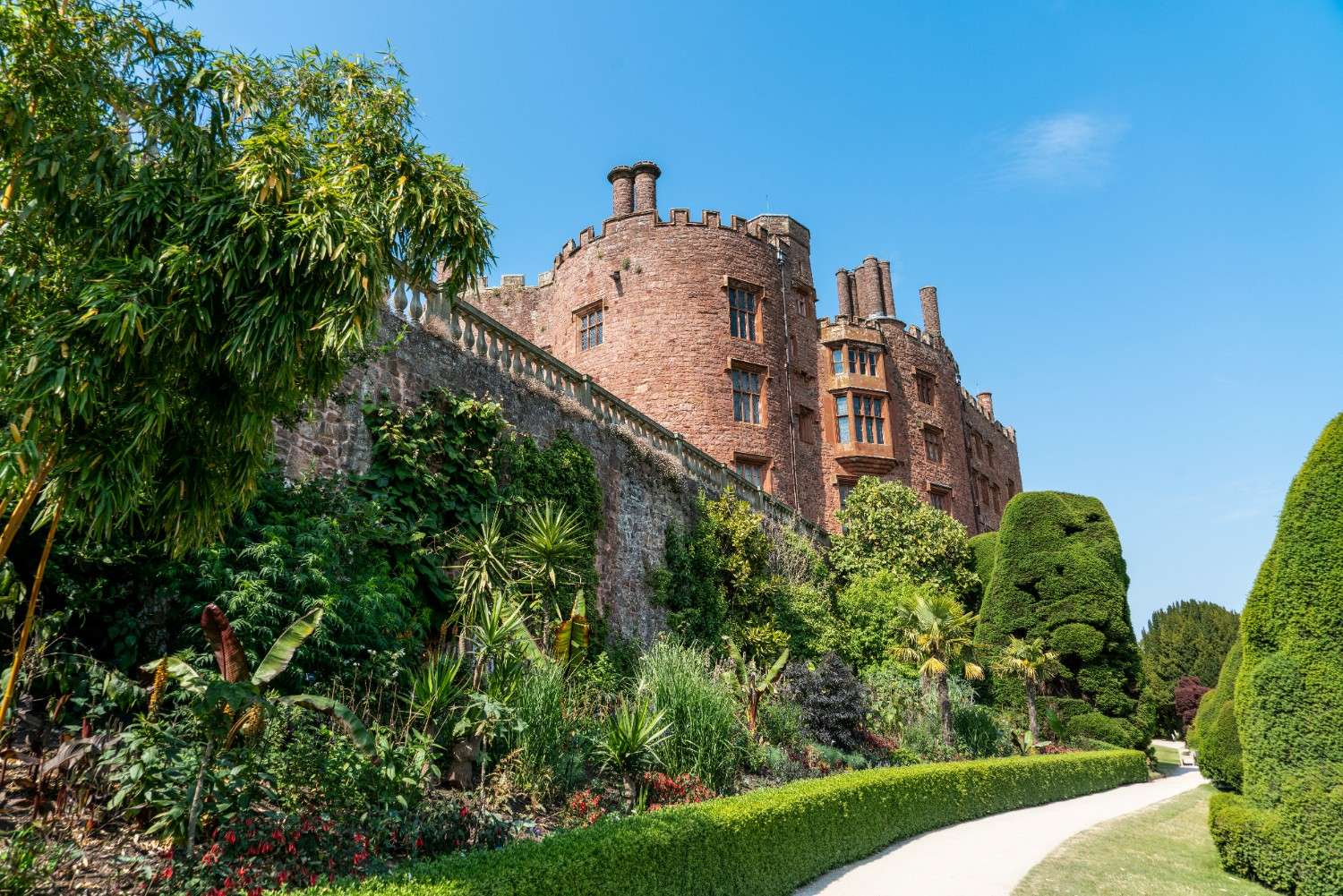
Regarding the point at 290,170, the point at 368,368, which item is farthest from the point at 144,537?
the point at 368,368

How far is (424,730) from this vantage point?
841 cm

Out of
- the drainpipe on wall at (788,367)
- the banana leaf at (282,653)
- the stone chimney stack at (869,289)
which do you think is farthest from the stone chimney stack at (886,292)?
the banana leaf at (282,653)

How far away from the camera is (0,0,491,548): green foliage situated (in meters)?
5.33

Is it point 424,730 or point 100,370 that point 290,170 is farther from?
point 424,730

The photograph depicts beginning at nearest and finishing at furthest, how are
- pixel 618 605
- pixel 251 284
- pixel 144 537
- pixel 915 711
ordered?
pixel 251 284
pixel 144 537
pixel 618 605
pixel 915 711

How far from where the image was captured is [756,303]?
30641 mm

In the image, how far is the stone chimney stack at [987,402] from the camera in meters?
47.4

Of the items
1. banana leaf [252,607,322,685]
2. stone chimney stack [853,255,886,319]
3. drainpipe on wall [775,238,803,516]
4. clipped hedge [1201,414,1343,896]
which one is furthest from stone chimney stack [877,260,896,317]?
banana leaf [252,607,322,685]

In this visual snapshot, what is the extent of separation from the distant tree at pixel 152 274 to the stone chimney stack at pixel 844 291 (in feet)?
109

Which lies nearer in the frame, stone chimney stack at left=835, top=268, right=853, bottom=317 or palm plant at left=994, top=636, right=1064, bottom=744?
palm plant at left=994, top=636, right=1064, bottom=744

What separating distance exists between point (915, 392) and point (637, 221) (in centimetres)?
1414

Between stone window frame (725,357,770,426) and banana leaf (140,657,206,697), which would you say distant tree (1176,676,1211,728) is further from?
banana leaf (140,657,206,697)

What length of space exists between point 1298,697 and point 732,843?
6927mm

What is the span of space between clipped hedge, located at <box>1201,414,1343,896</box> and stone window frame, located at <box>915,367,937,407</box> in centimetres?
2575
